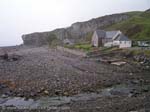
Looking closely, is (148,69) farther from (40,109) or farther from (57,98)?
(40,109)

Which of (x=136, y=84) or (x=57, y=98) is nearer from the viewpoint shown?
(x=57, y=98)

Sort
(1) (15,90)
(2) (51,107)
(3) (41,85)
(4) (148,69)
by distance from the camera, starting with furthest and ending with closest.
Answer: (4) (148,69)
(3) (41,85)
(1) (15,90)
(2) (51,107)

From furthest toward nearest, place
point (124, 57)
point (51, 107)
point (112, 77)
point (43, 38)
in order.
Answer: point (43, 38)
point (124, 57)
point (112, 77)
point (51, 107)

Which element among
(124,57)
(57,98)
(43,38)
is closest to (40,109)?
(57,98)

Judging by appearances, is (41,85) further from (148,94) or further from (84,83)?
(148,94)

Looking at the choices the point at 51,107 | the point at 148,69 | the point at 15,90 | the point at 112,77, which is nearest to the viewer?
the point at 51,107

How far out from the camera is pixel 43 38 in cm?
18462

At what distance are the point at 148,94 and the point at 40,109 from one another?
11049 millimetres

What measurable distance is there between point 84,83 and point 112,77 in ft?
20.8

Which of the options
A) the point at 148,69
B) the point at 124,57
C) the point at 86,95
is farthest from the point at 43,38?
the point at 86,95

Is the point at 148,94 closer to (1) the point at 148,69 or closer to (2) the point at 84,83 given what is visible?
(2) the point at 84,83

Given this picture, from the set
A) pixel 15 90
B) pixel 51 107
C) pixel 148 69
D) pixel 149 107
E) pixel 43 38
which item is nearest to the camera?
pixel 149 107

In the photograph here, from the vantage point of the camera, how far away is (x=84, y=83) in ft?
91.6

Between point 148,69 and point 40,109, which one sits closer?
point 40,109
